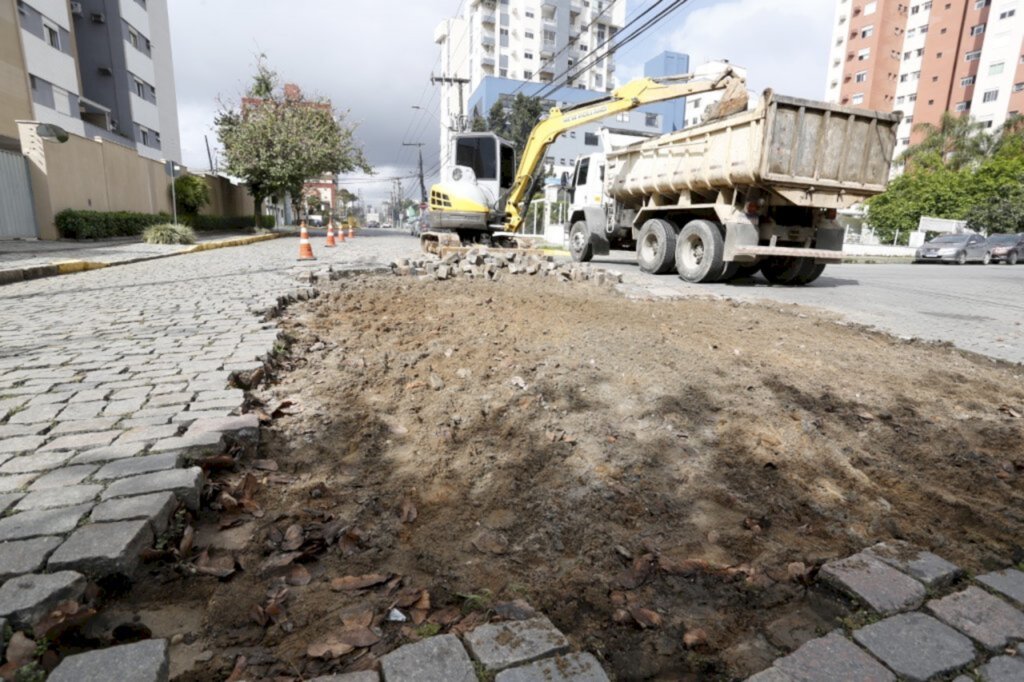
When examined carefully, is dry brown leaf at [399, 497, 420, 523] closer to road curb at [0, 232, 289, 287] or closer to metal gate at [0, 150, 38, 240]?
road curb at [0, 232, 289, 287]

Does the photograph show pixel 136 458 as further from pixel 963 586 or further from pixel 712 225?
pixel 712 225

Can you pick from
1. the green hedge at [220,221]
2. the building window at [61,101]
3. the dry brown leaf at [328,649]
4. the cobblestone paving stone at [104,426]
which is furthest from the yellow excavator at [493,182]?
the building window at [61,101]

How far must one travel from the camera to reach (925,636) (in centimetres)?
159

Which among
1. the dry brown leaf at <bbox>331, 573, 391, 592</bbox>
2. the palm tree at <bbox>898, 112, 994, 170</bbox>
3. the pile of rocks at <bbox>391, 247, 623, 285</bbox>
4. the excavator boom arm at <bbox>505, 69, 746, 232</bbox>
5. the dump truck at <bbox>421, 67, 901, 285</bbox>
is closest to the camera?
the dry brown leaf at <bbox>331, 573, 391, 592</bbox>

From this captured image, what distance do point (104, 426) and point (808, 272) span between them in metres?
10.5

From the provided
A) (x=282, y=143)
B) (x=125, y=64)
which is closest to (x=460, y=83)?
(x=282, y=143)

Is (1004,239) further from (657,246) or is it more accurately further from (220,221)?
(220,221)

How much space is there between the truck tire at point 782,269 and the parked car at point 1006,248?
18503mm

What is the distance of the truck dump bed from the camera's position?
8.00 meters

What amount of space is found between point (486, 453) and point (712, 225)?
7.92m

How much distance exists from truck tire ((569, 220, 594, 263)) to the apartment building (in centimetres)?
1910

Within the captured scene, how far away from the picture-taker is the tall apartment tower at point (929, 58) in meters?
44.0

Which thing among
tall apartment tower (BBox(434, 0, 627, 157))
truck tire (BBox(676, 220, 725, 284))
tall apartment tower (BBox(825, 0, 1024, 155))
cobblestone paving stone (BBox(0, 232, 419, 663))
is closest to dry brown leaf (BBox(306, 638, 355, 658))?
cobblestone paving stone (BBox(0, 232, 419, 663))

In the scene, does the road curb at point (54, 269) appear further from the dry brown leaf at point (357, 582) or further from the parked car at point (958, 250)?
the parked car at point (958, 250)
